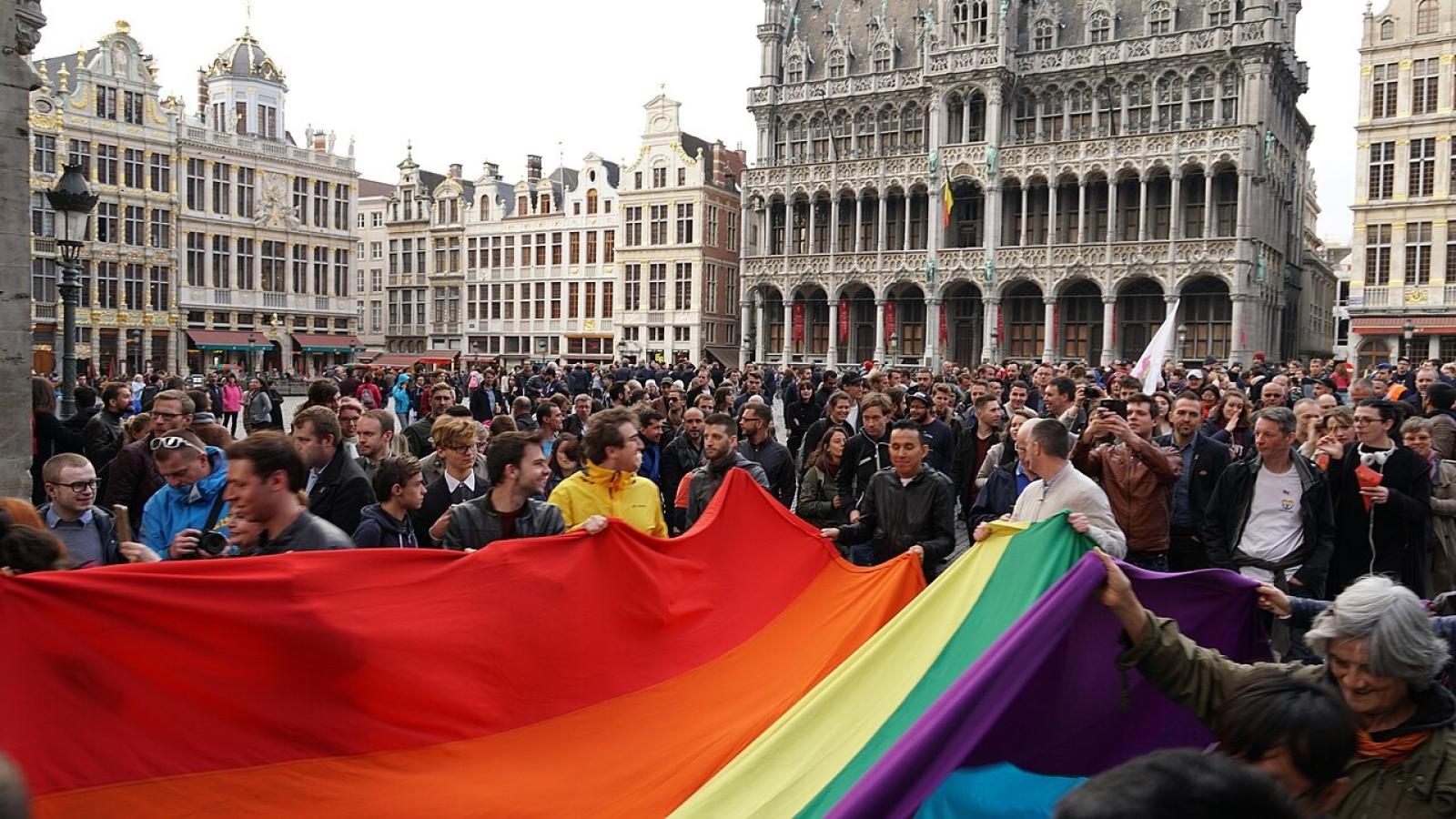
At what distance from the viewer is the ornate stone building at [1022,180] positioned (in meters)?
41.6

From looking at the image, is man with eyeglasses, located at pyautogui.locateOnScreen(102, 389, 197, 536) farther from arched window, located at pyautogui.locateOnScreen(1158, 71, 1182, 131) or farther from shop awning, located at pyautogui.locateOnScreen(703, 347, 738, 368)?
shop awning, located at pyautogui.locateOnScreen(703, 347, 738, 368)

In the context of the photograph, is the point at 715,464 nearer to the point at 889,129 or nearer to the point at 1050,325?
the point at 1050,325

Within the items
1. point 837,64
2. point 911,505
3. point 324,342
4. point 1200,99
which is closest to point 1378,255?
point 1200,99

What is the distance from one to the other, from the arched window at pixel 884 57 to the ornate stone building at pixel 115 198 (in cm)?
3208

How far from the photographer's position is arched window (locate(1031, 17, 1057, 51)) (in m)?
45.4

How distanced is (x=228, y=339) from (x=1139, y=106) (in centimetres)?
4178

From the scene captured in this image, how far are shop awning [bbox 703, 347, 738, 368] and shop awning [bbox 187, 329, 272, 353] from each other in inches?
846

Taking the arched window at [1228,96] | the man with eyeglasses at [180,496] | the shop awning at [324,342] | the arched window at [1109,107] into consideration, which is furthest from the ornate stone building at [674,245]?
the man with eyeglasses at [180,496]

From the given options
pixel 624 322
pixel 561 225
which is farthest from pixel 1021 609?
pixel 561 225

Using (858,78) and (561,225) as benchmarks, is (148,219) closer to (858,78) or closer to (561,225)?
(561,225)

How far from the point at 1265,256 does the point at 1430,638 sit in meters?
44.8

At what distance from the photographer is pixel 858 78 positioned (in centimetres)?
4919

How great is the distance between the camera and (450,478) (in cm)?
684

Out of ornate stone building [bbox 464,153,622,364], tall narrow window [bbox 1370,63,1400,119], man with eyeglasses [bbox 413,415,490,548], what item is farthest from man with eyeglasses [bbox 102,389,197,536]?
ornate stone building [bbox 464,153,622,364]
